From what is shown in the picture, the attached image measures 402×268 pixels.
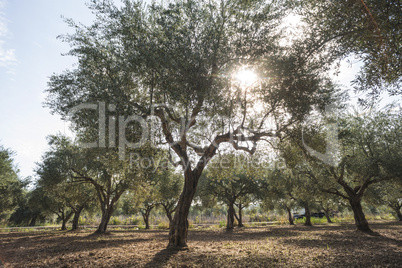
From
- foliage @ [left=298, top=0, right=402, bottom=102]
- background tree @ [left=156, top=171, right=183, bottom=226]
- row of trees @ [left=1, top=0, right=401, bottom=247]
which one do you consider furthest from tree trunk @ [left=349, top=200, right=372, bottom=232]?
background tree @ [left=156, top=171, right=183, bottom=226]

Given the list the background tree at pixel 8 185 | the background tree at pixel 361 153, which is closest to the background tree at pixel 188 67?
the background tree at pixel 361 153

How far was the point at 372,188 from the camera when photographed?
28.4m

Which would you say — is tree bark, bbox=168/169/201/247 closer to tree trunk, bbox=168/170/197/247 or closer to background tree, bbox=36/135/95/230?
tree trunk, bbox=168/170/197/247

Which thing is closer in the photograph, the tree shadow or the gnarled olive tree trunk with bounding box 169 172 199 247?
the tree shadow

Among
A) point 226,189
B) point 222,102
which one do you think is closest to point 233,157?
point 222,102

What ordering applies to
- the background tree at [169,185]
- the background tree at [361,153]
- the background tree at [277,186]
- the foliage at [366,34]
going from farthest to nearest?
the background tree at [169,185]
the background tree at [277,186]
the background tree at [361,153]
the foliage at [366,34]

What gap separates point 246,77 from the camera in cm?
1053

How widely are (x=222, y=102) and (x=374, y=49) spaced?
19.5 feet

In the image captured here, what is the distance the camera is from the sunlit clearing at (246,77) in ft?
33.7

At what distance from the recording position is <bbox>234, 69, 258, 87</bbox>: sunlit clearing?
405 inches

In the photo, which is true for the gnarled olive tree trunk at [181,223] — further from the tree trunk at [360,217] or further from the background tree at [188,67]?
the tree trunk at [360,217]

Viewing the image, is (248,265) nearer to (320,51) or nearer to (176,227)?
(176,227)

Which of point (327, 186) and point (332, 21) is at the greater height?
point (332, 21)

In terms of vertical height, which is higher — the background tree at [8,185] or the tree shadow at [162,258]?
the background tree at [8,185]
